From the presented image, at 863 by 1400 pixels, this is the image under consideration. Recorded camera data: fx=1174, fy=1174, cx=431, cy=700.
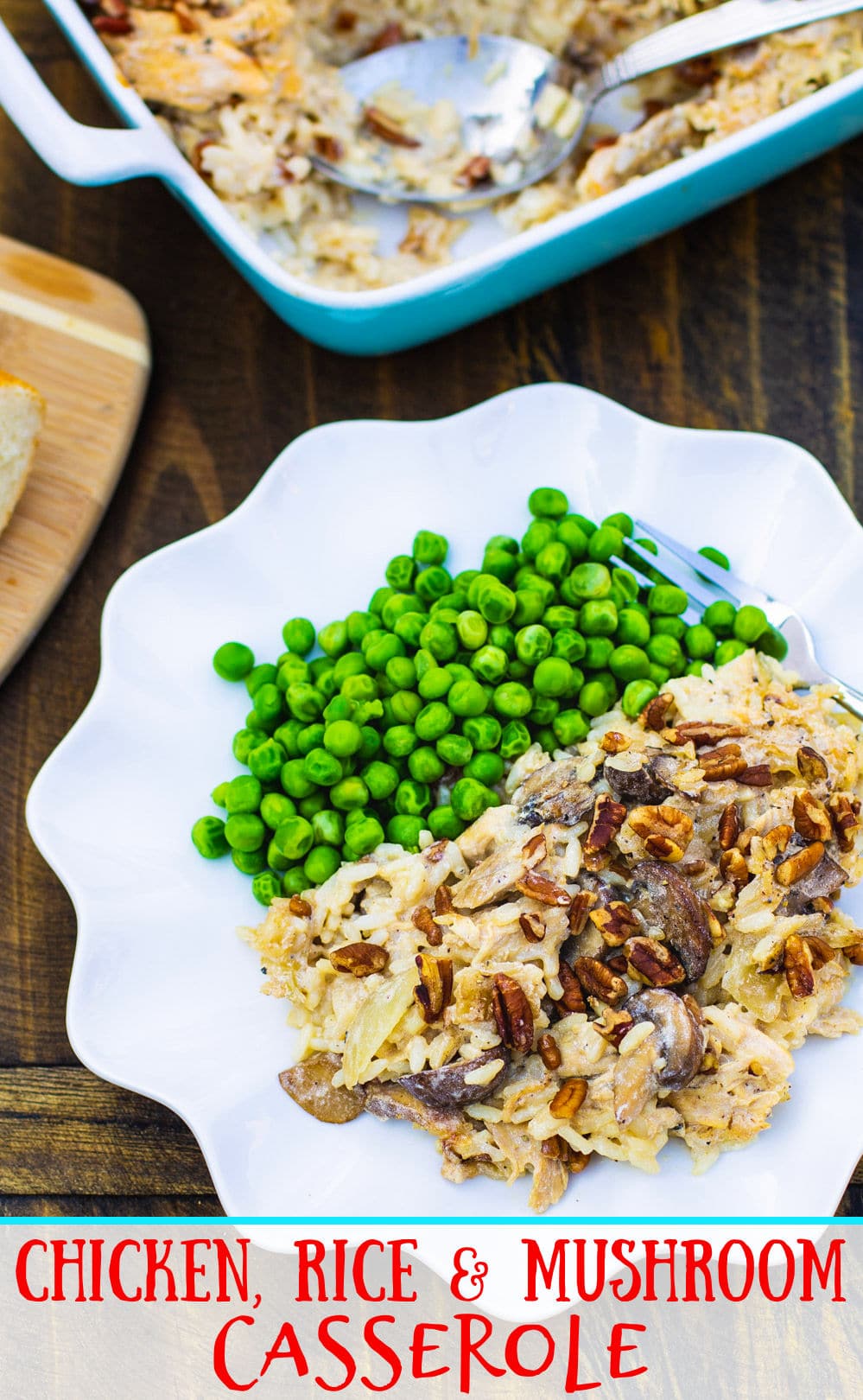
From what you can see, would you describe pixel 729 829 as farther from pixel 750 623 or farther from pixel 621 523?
pixel 621 523

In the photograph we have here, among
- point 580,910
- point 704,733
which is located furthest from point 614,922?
point 704,733

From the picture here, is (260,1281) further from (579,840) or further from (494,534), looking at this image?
(494,534)

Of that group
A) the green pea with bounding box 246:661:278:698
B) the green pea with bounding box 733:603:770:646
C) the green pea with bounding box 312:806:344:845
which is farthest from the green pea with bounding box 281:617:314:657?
the green pea with bounding box 733:603:770:646

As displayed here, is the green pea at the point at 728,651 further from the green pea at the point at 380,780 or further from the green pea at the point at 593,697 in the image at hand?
the green pea at the point at 380,780

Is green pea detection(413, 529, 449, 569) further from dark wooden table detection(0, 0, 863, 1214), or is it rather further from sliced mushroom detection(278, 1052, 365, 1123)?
sliced mushroom detection(278, 1052, 365, 1123)

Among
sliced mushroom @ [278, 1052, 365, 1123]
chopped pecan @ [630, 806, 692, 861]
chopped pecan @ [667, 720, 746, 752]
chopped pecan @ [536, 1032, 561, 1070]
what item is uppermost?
chopped pecan @ [667, 720, 746, 752]

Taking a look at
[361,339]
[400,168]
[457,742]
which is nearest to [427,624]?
[457,742]

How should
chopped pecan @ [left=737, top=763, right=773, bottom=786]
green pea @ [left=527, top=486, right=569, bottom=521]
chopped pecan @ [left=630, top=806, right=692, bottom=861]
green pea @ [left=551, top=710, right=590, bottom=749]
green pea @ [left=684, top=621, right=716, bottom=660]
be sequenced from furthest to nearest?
green pea @ [left=527, top=486, right=569, bottom=521] < green pea @ [left=684, top=621, right=716, bottom=660] < green pea @ [left=551, top=710, right=590, bottom=749] < chopped pecan @ [left=737, top=763, right=773, bottom=786] < chopped pecan @ [left=630, top=806, right=692, bottom=861]
